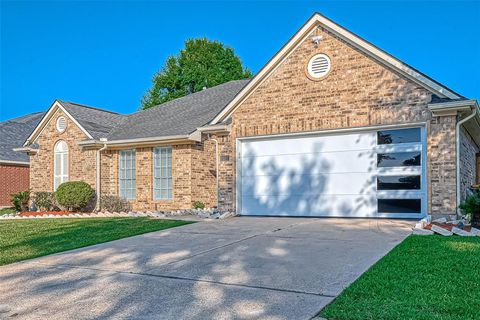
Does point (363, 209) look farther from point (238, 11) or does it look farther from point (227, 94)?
point (238, 11)

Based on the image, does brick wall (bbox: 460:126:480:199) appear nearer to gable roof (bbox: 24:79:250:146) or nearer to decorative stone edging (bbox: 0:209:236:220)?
decorative stone edging (bbox: 0:209:236:220)

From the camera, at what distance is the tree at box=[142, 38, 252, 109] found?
35.4 meters

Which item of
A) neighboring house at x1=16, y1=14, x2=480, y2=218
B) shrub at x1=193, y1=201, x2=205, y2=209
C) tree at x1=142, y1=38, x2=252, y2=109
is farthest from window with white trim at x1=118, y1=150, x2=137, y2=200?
tree at x1=142, y1=38, x2=252, y2=109

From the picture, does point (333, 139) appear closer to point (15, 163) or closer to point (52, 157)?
point (52, 157)

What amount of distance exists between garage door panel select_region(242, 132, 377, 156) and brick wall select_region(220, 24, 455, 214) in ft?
1.36

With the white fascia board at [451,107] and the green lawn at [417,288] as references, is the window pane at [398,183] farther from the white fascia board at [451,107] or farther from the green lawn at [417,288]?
the green lawn at [417,288]

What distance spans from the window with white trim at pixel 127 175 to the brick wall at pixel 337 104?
208 inches

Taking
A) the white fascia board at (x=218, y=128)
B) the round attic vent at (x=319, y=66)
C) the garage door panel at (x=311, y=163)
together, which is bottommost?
the garage door panel at (x=311, y=163)

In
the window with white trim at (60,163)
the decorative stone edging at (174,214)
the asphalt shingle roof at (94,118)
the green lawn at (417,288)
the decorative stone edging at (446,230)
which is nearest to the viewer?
the green lawn at (417,288)

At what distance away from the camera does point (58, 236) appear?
941 centimetres

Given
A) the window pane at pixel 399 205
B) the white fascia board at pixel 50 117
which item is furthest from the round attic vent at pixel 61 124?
the window pane at pixel 399 205

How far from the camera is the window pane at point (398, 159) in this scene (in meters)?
10.6

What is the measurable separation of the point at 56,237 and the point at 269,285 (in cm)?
635

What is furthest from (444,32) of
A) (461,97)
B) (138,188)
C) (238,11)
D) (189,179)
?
(138,188)
